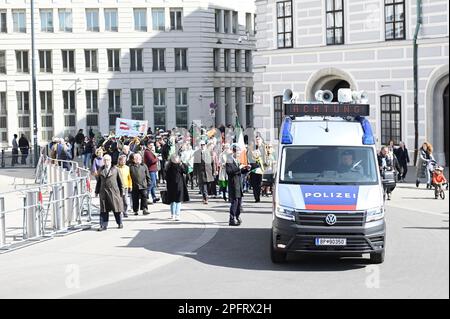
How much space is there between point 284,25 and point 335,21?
117 inches

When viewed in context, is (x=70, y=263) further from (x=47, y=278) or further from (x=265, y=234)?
(x=265, y=234)

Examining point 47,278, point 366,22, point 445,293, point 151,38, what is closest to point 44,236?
point 47,278

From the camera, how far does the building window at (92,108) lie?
71.0 metres

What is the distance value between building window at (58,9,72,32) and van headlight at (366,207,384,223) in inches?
2329

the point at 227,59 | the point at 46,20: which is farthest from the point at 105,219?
the point at 227,59

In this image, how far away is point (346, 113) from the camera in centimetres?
1644

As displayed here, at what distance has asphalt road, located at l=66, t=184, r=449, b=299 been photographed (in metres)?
13.1

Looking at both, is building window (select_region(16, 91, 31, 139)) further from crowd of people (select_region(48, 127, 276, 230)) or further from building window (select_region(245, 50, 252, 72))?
crowd of people (select_region(48, 127, 276, 230))

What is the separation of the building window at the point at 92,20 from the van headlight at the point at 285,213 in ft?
191

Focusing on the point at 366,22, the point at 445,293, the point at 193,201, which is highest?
the point at 366,22

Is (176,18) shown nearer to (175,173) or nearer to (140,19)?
(140,19)

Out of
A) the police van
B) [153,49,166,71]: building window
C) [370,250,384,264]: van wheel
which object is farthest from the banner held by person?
[153,49,166,71]: building window

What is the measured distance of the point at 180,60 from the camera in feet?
237

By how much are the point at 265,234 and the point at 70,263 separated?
205 inches
